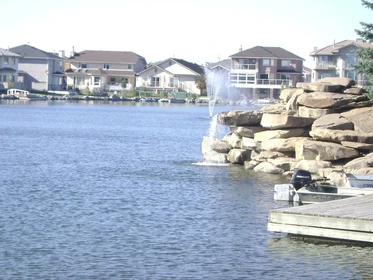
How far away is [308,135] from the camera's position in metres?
35.8

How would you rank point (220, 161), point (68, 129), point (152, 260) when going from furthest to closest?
point (68, 129) → point (220, 161) → point (152, 260)

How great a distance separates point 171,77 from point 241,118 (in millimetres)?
111086

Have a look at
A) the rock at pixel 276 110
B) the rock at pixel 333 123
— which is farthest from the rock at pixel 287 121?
the rock at pixel 276 110

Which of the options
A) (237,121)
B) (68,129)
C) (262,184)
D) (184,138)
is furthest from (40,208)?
(68,129)

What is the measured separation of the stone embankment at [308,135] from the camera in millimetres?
33062

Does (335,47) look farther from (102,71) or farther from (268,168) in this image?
(268,168)

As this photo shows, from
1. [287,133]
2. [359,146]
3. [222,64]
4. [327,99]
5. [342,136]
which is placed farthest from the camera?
[222,64]

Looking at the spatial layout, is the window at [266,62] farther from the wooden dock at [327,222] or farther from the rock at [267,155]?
the wooden dock at [327,222]

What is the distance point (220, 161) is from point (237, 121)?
2124 millimetres

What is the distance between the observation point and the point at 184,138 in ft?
196

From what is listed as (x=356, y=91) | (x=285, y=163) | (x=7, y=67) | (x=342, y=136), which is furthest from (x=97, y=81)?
(x=342, y=136)

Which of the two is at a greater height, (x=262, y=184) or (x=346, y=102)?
(x=346, y=102)

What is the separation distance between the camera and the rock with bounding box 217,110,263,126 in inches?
1511

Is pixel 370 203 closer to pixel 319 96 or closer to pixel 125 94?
pixel 319 96
